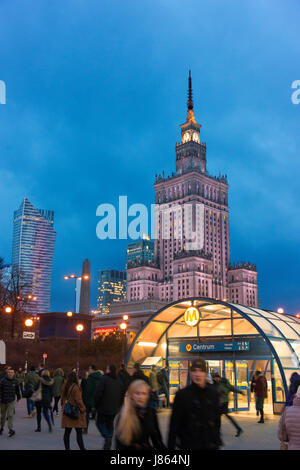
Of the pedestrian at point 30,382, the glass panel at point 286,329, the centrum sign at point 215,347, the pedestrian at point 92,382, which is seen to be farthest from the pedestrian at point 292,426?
the glass panel at point 286,329

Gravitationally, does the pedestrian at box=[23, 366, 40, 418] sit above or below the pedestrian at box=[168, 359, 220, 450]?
below

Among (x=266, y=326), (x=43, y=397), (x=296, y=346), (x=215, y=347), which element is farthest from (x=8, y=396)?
(x=296, y=346)

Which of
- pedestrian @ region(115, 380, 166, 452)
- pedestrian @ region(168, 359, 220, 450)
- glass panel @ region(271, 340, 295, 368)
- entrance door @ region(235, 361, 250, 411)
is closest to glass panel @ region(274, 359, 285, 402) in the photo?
glass panel @ region(271, 340, 295, 368)

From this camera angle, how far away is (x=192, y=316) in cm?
2575

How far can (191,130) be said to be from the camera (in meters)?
186

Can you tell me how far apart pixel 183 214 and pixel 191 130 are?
38356 millimetres

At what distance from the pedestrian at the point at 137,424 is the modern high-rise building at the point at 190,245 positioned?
497 ft

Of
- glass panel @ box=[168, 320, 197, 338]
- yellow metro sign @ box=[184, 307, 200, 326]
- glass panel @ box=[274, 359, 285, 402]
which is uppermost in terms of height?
yellow metro sign @ box=[184, 307, 200, 326]

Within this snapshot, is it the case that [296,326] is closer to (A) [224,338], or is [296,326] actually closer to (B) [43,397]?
(A) [224,338]

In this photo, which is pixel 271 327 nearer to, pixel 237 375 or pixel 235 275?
pixel 237 375

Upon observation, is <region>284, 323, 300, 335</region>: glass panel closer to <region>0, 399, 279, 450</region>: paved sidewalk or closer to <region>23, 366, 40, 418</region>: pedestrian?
<region>0, 399, 279, 450</region>: paved sidewalk

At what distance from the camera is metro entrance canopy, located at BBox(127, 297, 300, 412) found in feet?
73.9

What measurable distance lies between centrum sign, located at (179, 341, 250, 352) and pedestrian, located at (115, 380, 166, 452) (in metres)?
18.8
